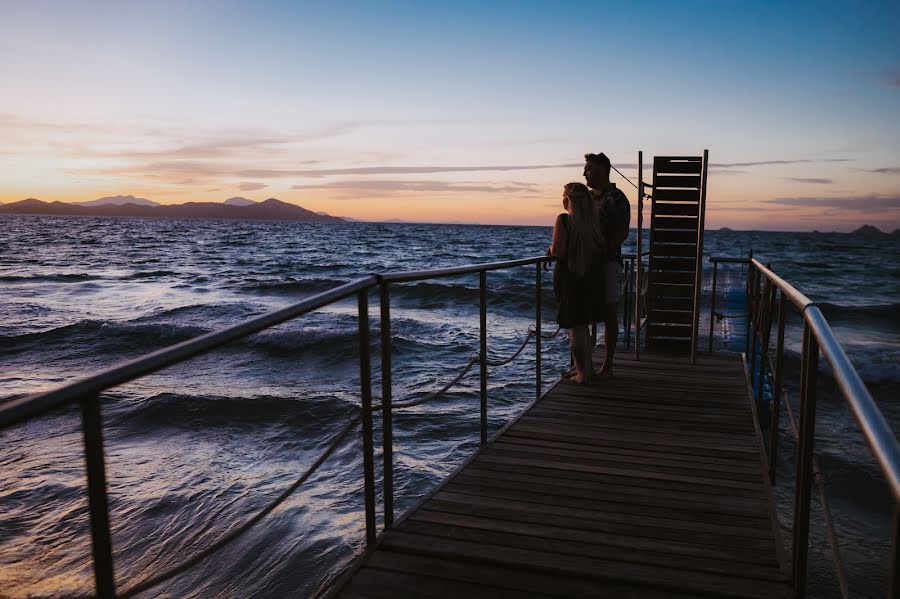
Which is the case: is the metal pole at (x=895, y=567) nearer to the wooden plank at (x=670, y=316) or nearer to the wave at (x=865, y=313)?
the wooden plank at (x=670, y=316)

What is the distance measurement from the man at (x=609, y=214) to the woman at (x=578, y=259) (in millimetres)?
95

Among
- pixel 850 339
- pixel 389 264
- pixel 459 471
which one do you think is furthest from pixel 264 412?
pixel 389 264

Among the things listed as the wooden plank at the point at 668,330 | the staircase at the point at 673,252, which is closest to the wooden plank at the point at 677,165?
Result: the staircase at the point at 673,252

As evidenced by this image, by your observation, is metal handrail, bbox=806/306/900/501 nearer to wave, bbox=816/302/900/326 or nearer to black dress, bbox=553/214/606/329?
black dress, bbox=553/214/606/329

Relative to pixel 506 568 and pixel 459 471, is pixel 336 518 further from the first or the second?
pixel 506 568

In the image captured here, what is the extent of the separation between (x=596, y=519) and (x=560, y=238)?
2731 mm

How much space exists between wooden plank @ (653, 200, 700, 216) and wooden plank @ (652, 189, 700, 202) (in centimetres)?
6

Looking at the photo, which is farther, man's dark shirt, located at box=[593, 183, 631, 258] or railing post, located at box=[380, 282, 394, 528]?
man's dark shirt, located at box=[593, 183, 631, 258]

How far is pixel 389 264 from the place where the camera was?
129 ft

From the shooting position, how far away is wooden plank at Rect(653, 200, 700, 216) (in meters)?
7.71

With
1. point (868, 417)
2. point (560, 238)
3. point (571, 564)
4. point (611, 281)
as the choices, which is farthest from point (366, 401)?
point (611, 281)

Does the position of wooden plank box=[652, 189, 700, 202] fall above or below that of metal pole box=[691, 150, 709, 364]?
above

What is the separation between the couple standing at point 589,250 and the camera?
5250 millimetres

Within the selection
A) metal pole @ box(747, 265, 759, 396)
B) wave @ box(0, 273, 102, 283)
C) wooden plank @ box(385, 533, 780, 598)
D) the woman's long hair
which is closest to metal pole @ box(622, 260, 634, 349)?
metal pole @ box(747, 265, 759, 396)
